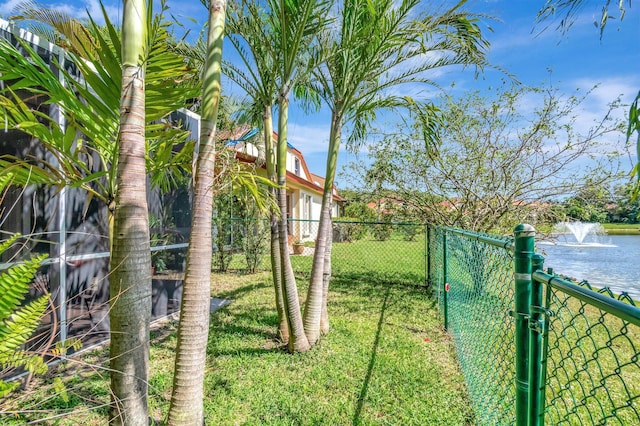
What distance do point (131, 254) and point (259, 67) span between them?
2.62 m

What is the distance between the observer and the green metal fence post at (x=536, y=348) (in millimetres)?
1287

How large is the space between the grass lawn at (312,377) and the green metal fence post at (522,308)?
1.57 meters

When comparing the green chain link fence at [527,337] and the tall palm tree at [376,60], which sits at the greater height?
the tall palm tree at [376,60]

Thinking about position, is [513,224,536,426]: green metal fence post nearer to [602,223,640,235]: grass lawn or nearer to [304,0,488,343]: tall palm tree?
[304,0,488,343]: tall palm tree

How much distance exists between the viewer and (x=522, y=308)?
138cm

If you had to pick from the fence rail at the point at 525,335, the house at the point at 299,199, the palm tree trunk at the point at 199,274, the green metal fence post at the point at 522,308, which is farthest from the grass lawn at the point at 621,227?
the house at the point at 299,199

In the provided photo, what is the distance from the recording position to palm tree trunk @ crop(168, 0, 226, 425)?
2139 millimetres

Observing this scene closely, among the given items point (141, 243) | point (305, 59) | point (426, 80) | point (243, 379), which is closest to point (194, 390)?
point (141, 243)

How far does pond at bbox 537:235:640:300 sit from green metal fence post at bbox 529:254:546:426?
4.32 meters

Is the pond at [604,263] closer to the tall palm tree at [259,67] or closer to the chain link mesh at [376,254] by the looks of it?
the chain link mesh at [376,254]

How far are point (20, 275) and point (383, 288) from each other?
22.8 ft

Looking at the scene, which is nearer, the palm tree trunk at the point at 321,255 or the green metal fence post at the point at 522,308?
the green metal fence post at the point at 522,308

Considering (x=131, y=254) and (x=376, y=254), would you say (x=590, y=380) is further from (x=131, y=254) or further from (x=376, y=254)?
(x=376, y=254)

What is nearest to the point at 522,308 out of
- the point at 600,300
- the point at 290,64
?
the point at 600,300
